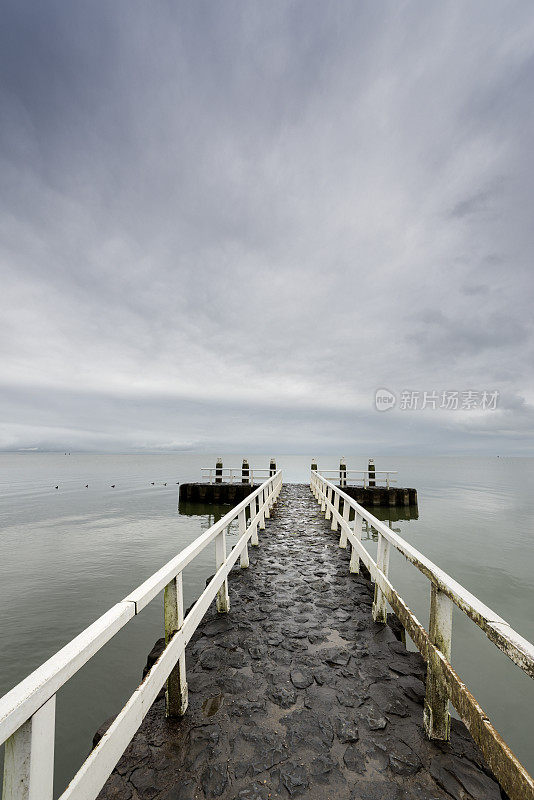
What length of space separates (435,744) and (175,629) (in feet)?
7.39

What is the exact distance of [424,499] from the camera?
33500mm

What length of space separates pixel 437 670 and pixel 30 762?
2.75 m

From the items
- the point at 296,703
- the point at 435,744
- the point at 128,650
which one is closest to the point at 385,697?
the point at 435,744

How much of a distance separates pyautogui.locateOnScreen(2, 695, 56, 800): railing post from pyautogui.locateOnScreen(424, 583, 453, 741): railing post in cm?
253

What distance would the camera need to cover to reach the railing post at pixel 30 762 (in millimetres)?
1268

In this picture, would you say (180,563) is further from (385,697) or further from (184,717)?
(385,697)

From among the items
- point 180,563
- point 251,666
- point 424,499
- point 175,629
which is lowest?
point 424,499

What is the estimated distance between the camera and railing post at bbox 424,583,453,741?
2670 millimetres

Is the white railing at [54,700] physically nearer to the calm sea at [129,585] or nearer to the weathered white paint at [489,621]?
the weathered white paint at [489,621]

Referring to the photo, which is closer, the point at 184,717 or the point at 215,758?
the point at 215,758

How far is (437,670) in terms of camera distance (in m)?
2.68

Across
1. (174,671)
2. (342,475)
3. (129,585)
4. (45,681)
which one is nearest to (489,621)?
(45,681)

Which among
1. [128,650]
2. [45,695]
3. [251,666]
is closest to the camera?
[45,695]

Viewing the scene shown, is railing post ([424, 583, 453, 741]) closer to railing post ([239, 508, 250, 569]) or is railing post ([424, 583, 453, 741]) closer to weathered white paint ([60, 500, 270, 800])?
weathered white paint ([60, 500, 270, 800])
